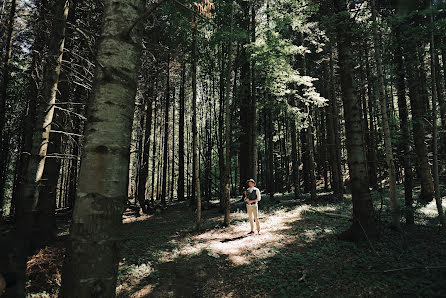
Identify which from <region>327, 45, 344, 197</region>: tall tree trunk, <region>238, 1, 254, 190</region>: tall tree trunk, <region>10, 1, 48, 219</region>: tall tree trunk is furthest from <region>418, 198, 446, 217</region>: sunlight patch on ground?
<region>10, 1, 48, 219</region>: tall tree trunk

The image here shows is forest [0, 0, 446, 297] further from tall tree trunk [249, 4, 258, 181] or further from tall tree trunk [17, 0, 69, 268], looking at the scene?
tall tree trunk [249, 4, 258, 181]

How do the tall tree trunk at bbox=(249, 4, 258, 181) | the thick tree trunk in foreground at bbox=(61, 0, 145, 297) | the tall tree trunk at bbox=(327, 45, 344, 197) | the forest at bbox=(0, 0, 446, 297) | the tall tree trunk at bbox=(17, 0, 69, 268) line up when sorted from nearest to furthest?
the thick tree trunk in foreground at bbox=(61, 0, 145, 297) < the forest at bbox=(0, 0, 446, 297) < the tall tree trunk at bbox=(17, 0, 69, 268) < the tall tree trunk at bbox=(249, 4, 258, 181) < the tall tree trunk at bbox=(327, 45, 344, 197)

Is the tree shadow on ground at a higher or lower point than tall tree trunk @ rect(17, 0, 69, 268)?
lower

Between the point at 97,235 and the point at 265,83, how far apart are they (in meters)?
13.3

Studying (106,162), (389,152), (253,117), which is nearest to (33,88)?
(253,117)

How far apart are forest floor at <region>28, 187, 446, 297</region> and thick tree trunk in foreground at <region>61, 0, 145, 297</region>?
393cm

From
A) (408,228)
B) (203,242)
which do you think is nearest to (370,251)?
(408,228)

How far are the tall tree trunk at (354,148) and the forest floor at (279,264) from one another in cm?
56

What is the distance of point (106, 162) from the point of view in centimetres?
147

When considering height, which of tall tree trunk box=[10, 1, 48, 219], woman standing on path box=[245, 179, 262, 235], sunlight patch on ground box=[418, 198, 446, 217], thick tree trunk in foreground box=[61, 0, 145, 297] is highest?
tall tree trunk box=[10, 1, 48, 219]

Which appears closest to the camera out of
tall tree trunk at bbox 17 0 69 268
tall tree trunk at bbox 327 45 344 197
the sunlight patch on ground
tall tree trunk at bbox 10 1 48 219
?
tall tree trunk at bbox 17 0 69 268

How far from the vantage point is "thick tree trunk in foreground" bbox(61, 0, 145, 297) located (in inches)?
52.6

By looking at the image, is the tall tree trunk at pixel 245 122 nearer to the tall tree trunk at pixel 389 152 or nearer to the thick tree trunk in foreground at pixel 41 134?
the tall tree trunk at pixel 389 152

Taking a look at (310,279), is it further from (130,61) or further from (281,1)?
(281,1)
